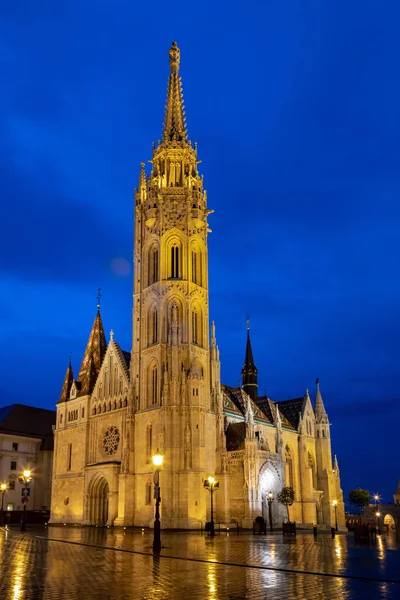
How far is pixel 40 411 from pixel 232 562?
236 feet

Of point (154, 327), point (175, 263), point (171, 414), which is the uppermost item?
point (175, 263)

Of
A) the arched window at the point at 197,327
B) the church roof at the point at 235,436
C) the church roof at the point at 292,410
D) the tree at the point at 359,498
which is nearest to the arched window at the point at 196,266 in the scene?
the arched window at the point at 197,327

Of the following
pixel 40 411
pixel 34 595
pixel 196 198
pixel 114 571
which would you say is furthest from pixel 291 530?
pixel 40 411

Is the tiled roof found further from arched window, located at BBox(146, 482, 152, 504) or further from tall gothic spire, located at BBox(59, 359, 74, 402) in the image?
arched window, located at BBox(146, 482, 152, 504)

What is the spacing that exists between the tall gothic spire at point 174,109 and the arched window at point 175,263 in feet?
46.8

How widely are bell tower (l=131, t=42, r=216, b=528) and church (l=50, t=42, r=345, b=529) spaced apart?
0.11 meters

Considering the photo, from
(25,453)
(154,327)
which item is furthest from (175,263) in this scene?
(25,453)

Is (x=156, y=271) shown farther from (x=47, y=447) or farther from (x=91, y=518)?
(x=47, y=447)

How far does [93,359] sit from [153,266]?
1473 cm

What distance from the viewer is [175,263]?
5953cm

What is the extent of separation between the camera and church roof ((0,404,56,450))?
261 ft

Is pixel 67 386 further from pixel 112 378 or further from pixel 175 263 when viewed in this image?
pixel 175 263

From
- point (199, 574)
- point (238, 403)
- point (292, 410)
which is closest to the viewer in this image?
point (199, 574)

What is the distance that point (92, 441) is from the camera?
61.7 meters
